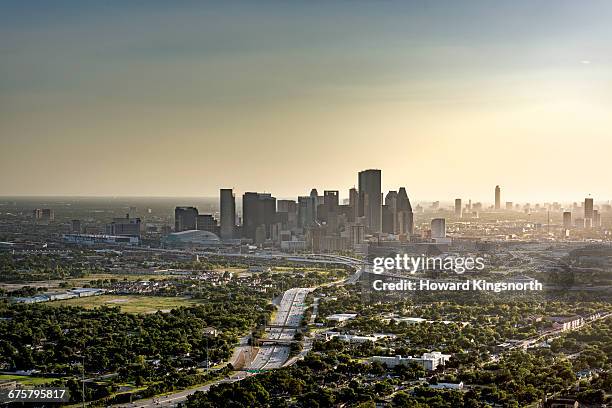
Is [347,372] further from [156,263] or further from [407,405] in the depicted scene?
[156,263]

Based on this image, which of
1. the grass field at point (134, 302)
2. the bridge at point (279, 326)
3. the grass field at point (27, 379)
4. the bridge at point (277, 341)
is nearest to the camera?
the grass field at point (27, 379)

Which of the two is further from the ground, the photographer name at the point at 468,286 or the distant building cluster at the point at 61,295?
the photographer name at the point at 468,286

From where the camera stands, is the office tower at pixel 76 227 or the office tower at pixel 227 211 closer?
the office tower at pixel 227 211

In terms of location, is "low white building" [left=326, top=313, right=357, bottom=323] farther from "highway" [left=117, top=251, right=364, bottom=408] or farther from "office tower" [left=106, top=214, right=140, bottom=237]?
"office tower" [left=106, top=214, right=140, bottom=237]

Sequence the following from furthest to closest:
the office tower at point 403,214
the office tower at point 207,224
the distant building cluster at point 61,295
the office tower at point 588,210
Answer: the office tower at point 207,224
the office tower at point 588,210
the office tower at point 403,214
the distant building cluster at point 61,295

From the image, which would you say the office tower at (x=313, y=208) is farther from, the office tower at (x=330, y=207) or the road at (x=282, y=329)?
the road at (x=282, y=329)

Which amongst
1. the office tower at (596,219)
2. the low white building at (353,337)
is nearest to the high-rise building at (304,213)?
the office tower at (596,219)

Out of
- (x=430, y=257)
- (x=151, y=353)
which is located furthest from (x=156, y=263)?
(x=151, y=353)
